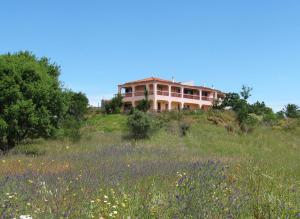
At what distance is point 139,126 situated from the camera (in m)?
22.5

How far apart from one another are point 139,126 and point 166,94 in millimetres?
31686

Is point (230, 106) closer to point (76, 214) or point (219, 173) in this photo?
point (219, 173)

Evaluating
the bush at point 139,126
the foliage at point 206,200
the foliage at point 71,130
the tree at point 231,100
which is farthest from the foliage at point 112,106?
the foliage at point 206,200

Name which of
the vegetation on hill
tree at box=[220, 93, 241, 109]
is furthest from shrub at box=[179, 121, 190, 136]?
tree at box=[220, 93, 241, 109]

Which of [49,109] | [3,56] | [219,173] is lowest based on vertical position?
[219,173]

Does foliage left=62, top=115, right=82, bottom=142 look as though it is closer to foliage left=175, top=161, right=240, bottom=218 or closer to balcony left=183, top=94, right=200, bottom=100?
foliage left=175, top=161, right=240, bottom=218

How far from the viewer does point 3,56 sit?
1588cm

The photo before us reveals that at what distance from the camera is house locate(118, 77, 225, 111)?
5303cm

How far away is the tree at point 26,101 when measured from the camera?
14102mm

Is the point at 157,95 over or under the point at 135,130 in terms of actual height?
over

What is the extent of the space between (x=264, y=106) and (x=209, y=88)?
14.7m

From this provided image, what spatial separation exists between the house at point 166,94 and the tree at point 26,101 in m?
35.3

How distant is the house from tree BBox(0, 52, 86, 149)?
35.3 meters

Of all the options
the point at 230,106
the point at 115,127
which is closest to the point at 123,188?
the point at 115,127
